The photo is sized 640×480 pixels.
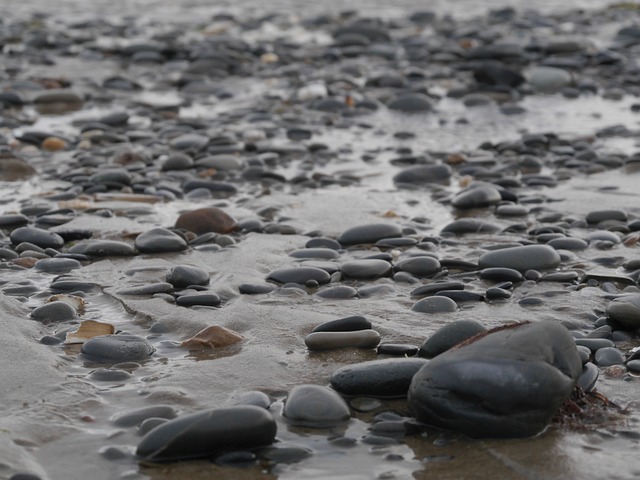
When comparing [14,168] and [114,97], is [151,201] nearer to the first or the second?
[14,168]

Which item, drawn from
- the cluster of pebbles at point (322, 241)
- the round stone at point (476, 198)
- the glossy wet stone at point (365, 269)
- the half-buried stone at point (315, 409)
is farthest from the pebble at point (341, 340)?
the round stone at point (476, 198)

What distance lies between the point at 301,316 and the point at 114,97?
522cm

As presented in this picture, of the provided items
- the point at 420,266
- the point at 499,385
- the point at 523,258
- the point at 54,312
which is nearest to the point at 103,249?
the point at 54,312

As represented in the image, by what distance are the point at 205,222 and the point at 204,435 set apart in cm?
234

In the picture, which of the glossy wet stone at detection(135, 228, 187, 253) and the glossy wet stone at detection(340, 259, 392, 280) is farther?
the glossy wet stone at detection(135, 228, 187, 253)

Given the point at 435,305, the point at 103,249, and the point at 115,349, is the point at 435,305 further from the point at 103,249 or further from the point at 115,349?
the point at 103,249

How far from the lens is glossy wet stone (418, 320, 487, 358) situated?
3.02 m

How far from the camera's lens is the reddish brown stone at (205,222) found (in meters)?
4.76

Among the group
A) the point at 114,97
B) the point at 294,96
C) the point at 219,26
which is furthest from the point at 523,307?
the point at 219,26

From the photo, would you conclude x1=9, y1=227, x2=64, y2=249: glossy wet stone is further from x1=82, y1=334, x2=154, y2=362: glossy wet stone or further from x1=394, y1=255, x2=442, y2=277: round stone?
x1=394, y1=255, x2=442, y2=277: round stone

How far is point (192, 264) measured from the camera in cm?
428

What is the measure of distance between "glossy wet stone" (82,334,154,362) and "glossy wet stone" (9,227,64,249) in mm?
1366

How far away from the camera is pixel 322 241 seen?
179 inches

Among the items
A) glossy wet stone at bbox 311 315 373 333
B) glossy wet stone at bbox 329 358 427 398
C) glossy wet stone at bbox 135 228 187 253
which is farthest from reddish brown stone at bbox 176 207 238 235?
glossy wet stone at bbox 329 358 427 398
